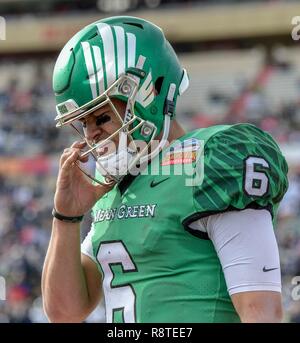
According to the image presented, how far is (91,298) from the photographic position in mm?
2107

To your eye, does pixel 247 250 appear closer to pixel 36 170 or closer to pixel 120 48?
pixel 120 48

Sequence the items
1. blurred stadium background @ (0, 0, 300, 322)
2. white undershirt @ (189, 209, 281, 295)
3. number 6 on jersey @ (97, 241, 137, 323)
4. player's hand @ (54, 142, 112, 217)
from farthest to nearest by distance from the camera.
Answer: blurred stadium background @ (0, 0, 300, 322) < player's hand @ (54, 142, 112, 217) < number 6 on jersey @ (97, 241, 137, 323) < white undershirt @ (189, 209, 281, 295)

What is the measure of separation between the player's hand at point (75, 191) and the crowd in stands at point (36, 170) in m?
4.97

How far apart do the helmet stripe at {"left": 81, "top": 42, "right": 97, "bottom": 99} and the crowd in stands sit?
200 inches

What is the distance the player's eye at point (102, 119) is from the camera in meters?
1.95

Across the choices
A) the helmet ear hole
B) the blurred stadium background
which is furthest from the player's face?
the blurred stadium background

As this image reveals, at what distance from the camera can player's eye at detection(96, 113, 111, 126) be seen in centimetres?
195

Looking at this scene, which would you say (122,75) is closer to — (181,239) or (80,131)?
(80,131)

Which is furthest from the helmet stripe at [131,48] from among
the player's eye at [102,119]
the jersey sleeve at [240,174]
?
the jersey sleeve at [240,174]

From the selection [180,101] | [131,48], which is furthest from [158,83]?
[180,101]

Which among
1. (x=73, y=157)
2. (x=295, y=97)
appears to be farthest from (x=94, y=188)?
(x=295, y=97)

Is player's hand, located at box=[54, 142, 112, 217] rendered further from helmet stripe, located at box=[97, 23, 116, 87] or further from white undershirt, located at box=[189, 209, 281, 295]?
white undershirt, located at box=[189, 209, 281, 295]

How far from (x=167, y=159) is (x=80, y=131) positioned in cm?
28

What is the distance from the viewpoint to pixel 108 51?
1.97m
